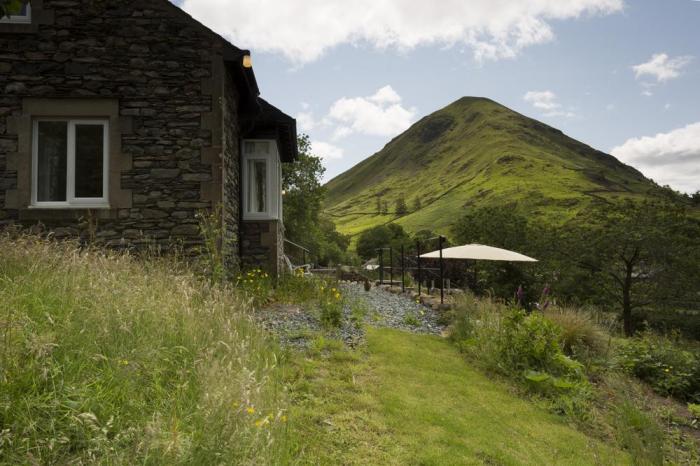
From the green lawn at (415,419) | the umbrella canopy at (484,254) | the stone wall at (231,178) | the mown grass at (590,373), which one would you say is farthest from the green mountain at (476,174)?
the green lawn at (415,419)

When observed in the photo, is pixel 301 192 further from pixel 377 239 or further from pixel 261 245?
pixel 261 245

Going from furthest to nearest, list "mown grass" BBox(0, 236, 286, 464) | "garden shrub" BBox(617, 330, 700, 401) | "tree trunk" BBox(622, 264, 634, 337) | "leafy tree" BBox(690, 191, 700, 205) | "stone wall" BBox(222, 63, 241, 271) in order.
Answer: "leafy tree" BBox(690, 191, 700, 205) < "tree trunk" BBox(622, 264, 634, 337) < "stone wall" BBox(222, 63, 241, 271) < "garden shrub" BBox(617, 330, 700, 401) < "mown grass" BBox(0, 236, 286, 464)

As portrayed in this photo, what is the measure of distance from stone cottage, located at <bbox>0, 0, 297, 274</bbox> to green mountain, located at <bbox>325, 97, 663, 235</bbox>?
18.7 meters

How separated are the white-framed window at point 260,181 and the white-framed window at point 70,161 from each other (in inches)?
129

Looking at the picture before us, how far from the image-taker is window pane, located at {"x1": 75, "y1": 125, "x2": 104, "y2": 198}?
7793 millimetres

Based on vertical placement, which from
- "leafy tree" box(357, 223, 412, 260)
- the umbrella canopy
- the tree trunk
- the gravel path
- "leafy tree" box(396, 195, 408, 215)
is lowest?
the tree trunk

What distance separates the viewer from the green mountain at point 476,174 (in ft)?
210

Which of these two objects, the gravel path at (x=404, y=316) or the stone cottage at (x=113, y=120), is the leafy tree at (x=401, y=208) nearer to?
the gravel path at (x=404, y=316)

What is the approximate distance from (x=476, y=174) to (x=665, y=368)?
9067cm

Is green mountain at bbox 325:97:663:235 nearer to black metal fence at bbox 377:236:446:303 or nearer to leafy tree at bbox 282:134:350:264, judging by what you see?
black metal fence at bbox 377:236:446:303

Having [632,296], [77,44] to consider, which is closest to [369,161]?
[632,296]

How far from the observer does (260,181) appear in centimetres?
1109

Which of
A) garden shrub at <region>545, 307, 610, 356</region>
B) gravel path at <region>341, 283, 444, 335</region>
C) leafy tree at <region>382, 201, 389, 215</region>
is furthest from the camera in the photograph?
leafy tree at <region>382, 201, 389, 215</region>

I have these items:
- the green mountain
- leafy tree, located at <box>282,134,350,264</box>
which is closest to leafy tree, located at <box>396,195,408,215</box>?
the green mountain
